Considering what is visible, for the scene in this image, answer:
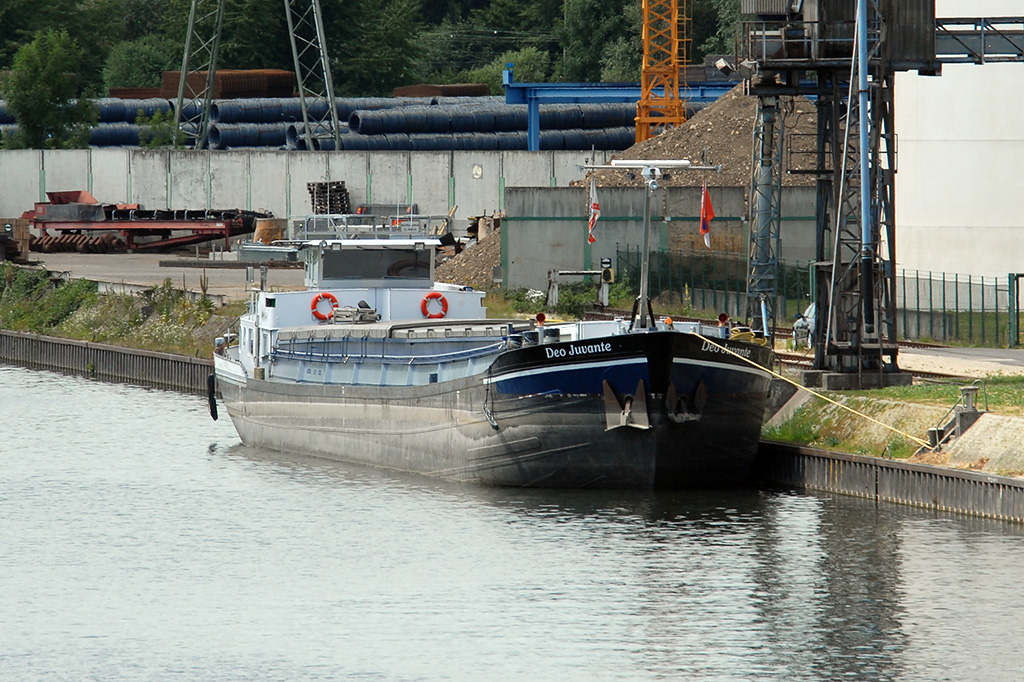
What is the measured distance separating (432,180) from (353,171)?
4.43 m

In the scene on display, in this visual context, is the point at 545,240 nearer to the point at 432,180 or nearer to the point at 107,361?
the point at 107,361

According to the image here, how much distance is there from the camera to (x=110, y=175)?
93000 millimetres

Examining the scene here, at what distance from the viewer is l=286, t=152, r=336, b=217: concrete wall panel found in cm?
8869

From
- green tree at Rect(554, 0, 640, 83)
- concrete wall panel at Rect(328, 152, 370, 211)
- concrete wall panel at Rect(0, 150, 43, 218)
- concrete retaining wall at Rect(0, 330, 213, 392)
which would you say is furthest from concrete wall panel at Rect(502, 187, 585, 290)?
green tree at Rect(554, 0, 640, 83)

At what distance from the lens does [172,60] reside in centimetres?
12631

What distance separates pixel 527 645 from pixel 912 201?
119 feet

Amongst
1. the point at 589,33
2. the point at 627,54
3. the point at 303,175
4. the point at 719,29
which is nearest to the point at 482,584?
the point at 303,175

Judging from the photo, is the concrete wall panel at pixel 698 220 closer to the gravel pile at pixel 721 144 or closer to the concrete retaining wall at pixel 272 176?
the gravel pile at pixel 721 144

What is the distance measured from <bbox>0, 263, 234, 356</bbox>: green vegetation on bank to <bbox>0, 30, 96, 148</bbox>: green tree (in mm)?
32995

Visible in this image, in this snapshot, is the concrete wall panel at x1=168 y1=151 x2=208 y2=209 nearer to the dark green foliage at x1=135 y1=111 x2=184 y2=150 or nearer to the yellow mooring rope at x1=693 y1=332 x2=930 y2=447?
the dark green foliage at x1=135 y1=111 x2=184 y2=150

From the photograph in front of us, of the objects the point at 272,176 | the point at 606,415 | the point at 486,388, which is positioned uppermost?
the point at 272,176

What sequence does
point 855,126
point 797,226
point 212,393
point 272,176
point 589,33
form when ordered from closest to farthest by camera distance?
point 855,126 → point 212,393 → point 797,226 → point 272,176 → point 589,33

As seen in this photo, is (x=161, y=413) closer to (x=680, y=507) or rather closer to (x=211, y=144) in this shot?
(x=680, y=507)

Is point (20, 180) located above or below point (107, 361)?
above
